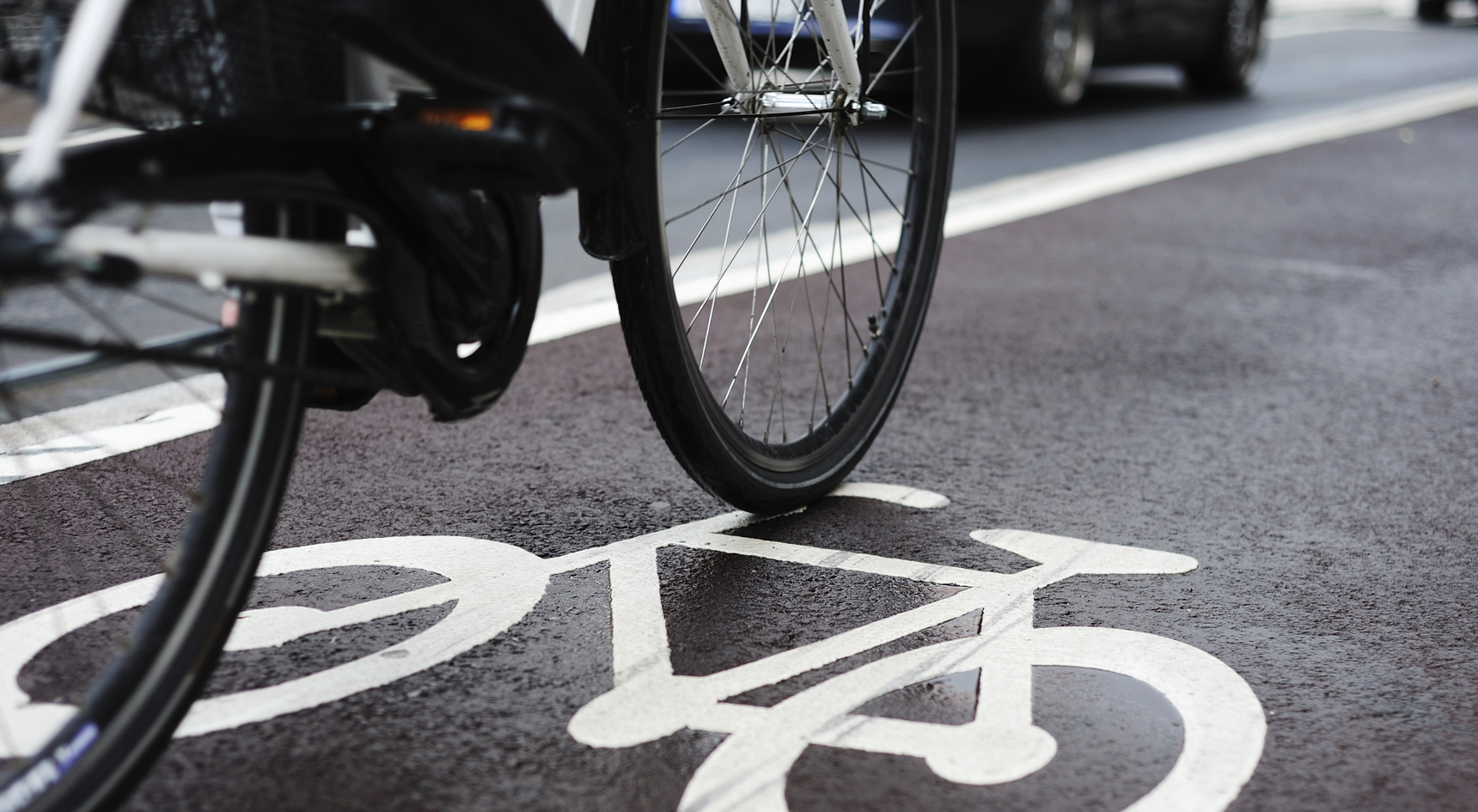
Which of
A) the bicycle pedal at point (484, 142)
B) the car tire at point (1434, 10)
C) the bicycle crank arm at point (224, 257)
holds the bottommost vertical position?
the bicycle crank arm at point (224, 257)

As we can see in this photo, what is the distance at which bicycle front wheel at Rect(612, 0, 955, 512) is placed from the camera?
2682 millimetres

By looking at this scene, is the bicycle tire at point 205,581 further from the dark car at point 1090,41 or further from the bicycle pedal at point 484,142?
the dark car at point 1090,41

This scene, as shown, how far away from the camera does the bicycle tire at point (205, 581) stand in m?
1.72

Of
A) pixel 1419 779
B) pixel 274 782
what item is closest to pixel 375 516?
pixel 274 782

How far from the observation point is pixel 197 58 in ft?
5.96

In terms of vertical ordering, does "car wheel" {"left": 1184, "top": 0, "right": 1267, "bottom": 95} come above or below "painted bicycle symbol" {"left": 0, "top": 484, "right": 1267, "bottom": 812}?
above

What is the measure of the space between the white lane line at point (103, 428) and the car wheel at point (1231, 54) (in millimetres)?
9351

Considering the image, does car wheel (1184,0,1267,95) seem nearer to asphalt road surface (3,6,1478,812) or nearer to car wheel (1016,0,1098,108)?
car wheel (1016,0,1098,108)

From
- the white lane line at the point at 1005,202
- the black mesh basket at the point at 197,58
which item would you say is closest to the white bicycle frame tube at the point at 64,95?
the black mesh basket at the point at 197,58

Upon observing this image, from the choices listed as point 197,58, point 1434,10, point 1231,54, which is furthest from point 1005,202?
point 1434,10

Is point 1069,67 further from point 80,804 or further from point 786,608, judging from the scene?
point 80,804

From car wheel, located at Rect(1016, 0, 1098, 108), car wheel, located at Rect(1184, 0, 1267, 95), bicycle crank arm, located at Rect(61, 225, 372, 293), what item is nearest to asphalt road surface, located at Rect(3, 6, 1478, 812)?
bicycle crank arm, located at Rect(61, 225, 372, 293)

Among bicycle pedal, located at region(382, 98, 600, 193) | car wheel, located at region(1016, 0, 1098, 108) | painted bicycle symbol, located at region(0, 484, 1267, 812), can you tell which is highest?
car wheel, located at region(1016, 0, 1098, 108)

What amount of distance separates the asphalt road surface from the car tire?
1882cm
